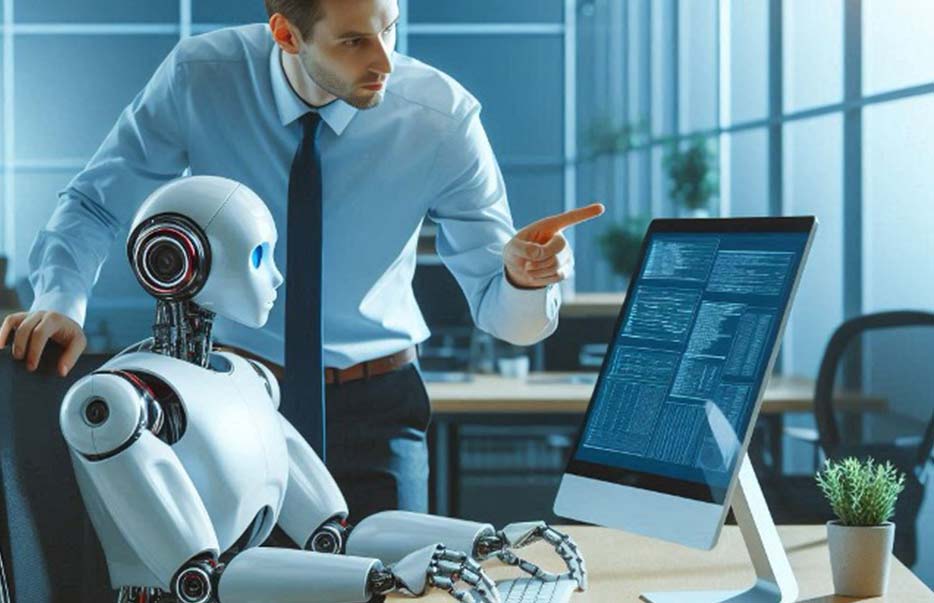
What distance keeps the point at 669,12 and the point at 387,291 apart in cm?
546

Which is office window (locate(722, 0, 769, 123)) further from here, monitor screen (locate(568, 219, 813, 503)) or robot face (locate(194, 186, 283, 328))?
robot face (locate(194, 186, 283, 328))

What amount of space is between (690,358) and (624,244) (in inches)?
193

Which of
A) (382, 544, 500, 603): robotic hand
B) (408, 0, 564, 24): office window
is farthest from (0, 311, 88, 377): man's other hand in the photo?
(408, 0, 564, 24): office window

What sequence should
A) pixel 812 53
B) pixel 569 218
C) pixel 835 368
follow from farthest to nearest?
pixel 812 53 → pixel 835 368 → pixel 569 218

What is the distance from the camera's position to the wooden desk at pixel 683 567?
5.76 ft

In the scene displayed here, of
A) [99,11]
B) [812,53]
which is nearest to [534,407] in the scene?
[812,53]

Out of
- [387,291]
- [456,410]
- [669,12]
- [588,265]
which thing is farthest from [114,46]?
[387,291]

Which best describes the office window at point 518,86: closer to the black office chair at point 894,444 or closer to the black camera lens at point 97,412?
the black office chair at point 894,444

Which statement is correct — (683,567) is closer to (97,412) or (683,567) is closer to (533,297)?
(533,297)

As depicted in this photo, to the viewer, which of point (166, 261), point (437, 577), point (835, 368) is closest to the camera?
point (437, 577)

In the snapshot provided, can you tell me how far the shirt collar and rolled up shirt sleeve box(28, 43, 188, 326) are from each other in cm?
16

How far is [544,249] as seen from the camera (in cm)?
185

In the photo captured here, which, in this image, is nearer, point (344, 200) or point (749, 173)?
point (344, 200)

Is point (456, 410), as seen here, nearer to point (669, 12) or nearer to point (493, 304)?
point (493, 304)
